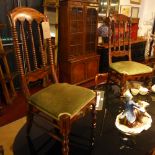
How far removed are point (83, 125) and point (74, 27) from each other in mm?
1664

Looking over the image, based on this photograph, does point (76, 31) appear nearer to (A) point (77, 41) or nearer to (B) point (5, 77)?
(A) point (77, 41)

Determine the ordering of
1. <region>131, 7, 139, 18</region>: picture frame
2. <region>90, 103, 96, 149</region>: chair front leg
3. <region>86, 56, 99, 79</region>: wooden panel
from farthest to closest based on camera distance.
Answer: <region>131, 7, 139, 18</region>: picture frame → <region>86, 56, 99, 79</region>: wooden panel → <region>90, 103, 96, 149</region>: chair front leg

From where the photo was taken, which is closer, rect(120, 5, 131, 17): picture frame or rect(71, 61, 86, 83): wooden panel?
rect(71, 61, 86, 83): wooden panel

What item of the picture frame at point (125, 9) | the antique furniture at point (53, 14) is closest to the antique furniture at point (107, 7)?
the picture frame at point (125, 9)

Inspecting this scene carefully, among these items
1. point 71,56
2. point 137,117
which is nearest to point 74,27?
point 71,56

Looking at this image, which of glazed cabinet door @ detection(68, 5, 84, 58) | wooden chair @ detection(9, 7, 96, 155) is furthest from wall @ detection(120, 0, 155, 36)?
wooden chair @ detection(9, 7, 96, 155)

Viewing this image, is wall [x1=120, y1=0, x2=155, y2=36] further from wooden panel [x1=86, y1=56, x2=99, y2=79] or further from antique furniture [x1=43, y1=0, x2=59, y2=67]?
antique furniture [x1=43, y1=0, x2=59, y2=67]

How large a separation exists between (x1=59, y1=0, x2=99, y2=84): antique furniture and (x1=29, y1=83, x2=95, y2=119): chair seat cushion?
1.40m

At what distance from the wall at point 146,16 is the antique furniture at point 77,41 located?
227 cm

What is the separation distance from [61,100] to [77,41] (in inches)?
70.4

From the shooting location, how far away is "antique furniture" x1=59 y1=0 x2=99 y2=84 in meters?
2.77

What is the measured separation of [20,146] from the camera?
1.60 meters

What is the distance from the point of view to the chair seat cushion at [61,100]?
1292 mm

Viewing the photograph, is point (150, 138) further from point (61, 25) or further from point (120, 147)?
point (61, 25)
